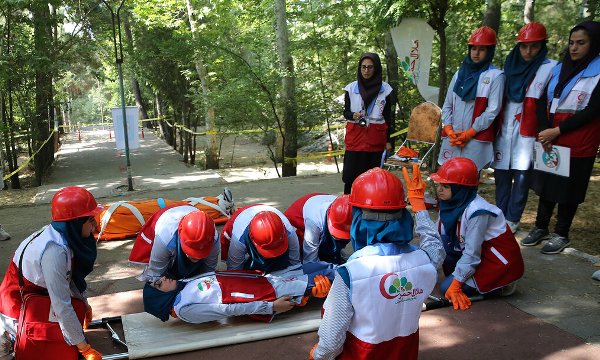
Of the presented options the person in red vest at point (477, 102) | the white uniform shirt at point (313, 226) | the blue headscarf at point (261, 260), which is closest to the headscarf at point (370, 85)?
the person in red vest at point (477, 102)

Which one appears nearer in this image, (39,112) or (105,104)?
(39,112)

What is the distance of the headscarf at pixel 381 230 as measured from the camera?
1899mm

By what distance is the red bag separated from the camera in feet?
8.37

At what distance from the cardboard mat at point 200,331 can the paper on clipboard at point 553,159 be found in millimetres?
2313

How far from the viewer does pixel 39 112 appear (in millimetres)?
10188

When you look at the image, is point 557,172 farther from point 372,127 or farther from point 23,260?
point 23,260

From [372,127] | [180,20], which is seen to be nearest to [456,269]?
[372,127]

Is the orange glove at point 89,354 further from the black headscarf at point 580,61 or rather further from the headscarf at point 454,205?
the black headscarf at point 580,61

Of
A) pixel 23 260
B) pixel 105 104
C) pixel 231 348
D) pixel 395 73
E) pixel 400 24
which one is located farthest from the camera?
pixel 105 104

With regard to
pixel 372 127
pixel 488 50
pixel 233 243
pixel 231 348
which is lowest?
pixel 231 348

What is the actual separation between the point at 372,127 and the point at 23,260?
3474 millimetres

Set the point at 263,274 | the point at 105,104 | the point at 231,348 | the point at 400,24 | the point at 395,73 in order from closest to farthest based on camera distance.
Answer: the point at 231,348
the point at 263,274
the point at 400,24
the point at 395,73
the point at 105,104

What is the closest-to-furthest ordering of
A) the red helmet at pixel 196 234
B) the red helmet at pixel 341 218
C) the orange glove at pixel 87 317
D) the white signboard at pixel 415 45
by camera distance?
the red helmet at pixel 196 234 → the orange glove at pixel 87 317 → the red helmet at pixel 341 218 → the white signboard at pixel 415 45

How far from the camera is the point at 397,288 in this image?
1892 millimetres
